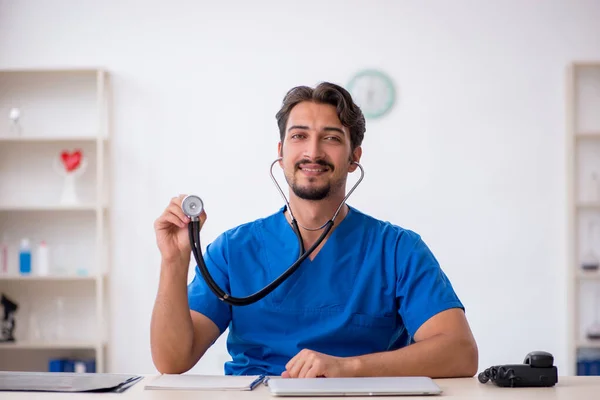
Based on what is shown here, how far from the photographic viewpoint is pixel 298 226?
192 centimetres

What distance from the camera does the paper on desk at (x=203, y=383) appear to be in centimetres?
136

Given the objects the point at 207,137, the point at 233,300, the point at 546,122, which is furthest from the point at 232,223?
the point at 233,300

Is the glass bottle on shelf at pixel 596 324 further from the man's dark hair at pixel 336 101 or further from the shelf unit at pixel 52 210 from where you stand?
the shelf unit at pixel 52 210

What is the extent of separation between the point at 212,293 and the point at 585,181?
2.71 m

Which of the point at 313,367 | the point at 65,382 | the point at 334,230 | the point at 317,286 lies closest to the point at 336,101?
the point at 334,230

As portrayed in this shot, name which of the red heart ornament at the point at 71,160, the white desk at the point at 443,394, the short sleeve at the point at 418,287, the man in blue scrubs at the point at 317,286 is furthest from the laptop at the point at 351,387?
the red heart ornament at the point at 71,160

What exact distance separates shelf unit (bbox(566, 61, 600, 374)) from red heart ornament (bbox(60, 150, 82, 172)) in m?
2.48

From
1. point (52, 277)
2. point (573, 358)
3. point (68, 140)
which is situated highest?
point (68, 140)

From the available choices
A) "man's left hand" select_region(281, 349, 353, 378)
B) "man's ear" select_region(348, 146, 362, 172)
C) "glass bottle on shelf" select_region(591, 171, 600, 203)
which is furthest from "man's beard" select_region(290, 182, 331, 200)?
"glass bottle on shelf" select_region(591, 171, 600, 203)

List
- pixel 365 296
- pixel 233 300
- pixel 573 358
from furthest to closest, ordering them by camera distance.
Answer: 1. pixel 573 358
2. pixel 365 296
3. pixel 233 300

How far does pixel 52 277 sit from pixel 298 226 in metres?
2.20

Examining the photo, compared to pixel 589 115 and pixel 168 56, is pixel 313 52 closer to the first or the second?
pixel 168 56

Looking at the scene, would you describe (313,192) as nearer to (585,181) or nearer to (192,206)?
(192,206)

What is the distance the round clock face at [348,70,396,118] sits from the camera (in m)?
3.93
